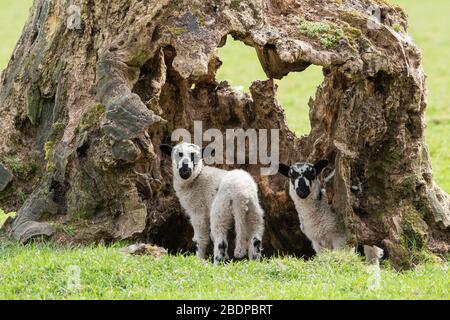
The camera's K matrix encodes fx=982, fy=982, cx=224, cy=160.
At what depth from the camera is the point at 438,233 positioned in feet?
41.4

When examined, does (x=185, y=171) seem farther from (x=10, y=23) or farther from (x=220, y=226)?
(x=10, y=23)

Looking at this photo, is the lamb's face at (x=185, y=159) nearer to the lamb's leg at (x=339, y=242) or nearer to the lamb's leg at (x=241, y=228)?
the lamb's leg at (x=241, y=228)

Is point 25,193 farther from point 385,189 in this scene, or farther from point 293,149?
point 385,189

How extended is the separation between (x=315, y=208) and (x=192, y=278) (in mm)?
2950

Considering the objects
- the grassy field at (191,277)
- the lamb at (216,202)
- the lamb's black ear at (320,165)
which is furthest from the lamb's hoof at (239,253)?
the lamb's black ear at (320,165)

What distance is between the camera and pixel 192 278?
407 inches

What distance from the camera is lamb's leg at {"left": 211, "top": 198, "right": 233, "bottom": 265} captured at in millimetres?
12227

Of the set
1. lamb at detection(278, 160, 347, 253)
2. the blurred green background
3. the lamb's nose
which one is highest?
the blurred green background

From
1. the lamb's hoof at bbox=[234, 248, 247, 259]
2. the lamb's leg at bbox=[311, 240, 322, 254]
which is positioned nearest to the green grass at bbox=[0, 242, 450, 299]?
the lamb's hoof at bbox=[234, 248, 247, 259]

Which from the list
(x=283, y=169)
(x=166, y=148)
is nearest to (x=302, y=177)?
(x=283, y=169)

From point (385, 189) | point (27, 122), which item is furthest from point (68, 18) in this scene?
point (385, 189)

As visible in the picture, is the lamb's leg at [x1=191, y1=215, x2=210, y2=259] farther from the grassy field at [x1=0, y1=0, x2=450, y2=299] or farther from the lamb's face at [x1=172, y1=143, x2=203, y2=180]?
the grassy field at [x1=0, y1=0, x2=450, y2=299]

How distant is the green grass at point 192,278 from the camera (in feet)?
31.6

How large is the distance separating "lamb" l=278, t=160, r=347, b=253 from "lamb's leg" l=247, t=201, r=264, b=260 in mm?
634
